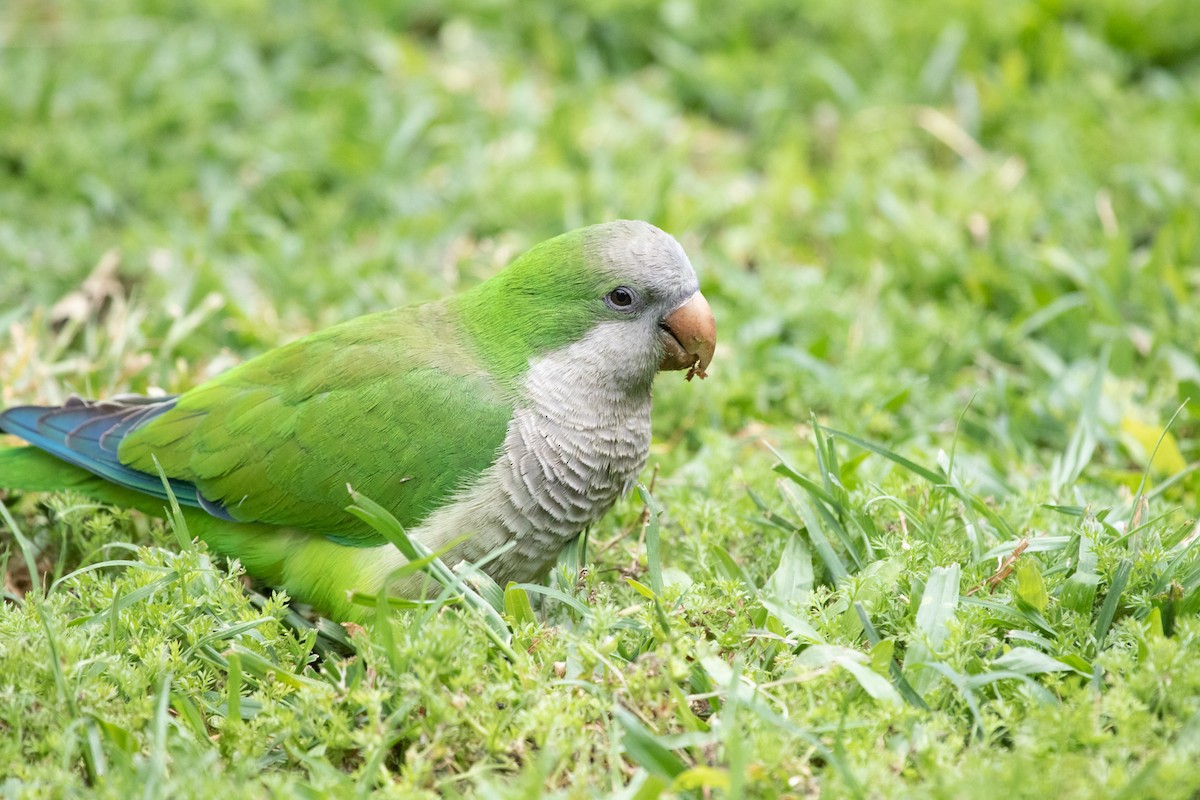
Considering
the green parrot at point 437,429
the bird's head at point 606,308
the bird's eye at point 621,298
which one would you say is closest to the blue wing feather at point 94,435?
the green parrot at point 437,429

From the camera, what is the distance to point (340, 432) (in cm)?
336

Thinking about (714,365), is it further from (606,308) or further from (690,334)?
(606,308)

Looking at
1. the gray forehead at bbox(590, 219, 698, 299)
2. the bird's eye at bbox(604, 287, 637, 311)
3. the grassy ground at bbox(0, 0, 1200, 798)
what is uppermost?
the gray forehead at bbox(590, 219, 698, 299)

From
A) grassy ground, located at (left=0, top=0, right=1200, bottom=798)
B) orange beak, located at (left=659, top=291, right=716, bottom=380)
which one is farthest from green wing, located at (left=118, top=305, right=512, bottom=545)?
orange beak, located at (left=659, top=291, right=716, bottom=380)

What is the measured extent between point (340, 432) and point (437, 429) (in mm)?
293

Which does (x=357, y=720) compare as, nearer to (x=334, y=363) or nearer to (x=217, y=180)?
(x=334, y=363)

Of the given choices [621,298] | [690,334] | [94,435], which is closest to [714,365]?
[690,334]

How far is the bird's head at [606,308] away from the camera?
339 centimetres

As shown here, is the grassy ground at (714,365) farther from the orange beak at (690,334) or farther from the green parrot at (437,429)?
the orange beak at (690,334)

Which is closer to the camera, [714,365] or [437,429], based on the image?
[437,429]

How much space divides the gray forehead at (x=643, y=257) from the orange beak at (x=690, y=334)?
0.17ft

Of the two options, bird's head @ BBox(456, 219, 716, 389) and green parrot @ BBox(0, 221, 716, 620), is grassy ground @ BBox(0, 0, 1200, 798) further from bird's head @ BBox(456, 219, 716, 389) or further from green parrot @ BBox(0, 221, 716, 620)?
bird's head @ BBox(456, 219, 716, 389)

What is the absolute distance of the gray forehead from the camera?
3373mm

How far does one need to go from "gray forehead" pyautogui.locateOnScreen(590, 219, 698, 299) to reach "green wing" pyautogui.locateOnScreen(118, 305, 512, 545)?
518 millimetres
